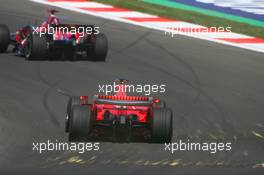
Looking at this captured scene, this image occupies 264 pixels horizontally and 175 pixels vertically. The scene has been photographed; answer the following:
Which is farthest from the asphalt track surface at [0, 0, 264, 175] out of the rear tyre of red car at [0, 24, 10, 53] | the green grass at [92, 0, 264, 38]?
the green grass at [92, 0, 264, 38]

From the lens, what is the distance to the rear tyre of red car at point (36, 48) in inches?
936

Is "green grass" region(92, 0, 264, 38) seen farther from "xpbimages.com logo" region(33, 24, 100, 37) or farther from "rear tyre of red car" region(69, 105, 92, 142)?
"rear tyre of red car" region(69, 105, 92, 142)

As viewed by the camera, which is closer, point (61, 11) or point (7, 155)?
point (7, 155)

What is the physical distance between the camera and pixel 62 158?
16.3 m

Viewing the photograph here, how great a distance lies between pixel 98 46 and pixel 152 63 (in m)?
1.50

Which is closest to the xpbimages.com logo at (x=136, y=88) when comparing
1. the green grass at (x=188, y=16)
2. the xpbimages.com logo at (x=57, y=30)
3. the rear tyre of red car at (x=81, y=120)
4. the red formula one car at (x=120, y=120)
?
the xpbimages.com logo at (x=57, y=30)

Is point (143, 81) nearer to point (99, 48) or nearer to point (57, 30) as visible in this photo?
point (99, 48)

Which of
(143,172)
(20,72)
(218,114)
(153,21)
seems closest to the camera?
(143,172)

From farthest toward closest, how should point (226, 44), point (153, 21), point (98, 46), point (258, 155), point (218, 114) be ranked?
1. point (153, 21)
2. point (226, 44)
3. point (98, 46)
4. point (218, 114)
5. point (258, 155)

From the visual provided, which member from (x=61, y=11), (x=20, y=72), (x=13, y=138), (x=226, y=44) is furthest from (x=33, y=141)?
(x=61, y=11)

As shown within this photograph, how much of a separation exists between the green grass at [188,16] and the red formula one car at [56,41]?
6392 millimetres

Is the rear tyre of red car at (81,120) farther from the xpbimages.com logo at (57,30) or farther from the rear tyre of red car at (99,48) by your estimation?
the rear tyre of red car at (99,48)

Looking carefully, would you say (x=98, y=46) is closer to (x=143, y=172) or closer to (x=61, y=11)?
(x=61, y=11)

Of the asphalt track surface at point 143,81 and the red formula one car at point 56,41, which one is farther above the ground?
the red formula one car at point 56,41
